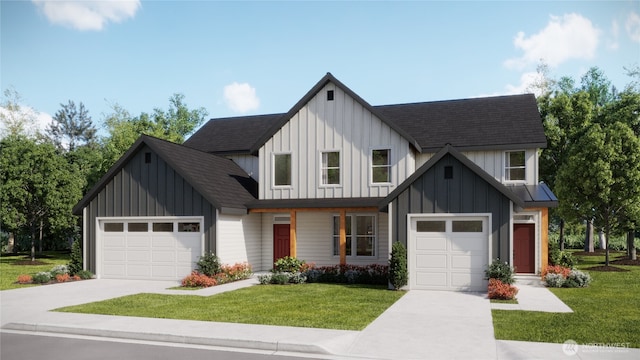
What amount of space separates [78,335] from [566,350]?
9.50 metres

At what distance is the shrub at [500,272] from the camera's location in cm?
1770

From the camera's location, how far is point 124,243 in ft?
74.8

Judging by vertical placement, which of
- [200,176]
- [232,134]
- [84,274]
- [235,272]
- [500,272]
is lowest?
[84,274]

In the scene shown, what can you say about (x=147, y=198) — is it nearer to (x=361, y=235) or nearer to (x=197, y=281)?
(x=197, y=281)

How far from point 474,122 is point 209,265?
13385mm

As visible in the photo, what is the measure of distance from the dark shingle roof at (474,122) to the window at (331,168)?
3.89m

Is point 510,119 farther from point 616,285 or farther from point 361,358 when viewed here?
point 361,358

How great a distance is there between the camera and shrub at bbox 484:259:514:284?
1770cm

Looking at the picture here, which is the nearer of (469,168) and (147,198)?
(469,168)

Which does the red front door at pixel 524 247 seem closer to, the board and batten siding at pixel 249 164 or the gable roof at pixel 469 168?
the gable roof at pixel 469 168

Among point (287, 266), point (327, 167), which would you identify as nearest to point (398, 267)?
point (287, 266)

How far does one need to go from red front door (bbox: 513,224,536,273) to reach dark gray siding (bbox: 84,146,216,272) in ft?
39.7

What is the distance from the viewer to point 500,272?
17.7 metres

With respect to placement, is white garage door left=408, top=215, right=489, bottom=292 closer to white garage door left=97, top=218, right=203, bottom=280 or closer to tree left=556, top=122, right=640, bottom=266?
white garage door left=97, top=218, right=203, bottom=280
